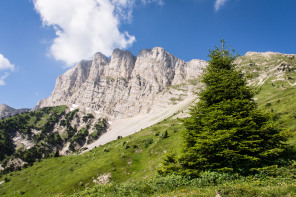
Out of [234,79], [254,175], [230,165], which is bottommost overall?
[254,175]

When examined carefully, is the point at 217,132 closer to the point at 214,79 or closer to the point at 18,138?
the point at 214,79

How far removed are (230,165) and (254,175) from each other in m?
2.03

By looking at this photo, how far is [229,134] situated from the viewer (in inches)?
587

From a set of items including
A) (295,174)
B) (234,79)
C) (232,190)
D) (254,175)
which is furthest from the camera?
(234,79)

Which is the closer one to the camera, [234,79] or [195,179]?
[195,179]

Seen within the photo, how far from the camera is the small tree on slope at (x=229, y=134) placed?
14977 millimetres

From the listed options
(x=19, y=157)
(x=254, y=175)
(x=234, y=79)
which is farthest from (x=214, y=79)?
(x=19, y=157)

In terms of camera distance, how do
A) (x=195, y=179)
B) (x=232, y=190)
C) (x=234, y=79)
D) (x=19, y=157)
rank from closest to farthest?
(x=232, y=190) < (x=195, y=179) < (x=234, y=79) < (x=19, y=157)

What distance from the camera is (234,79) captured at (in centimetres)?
1875

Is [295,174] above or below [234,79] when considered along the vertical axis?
below

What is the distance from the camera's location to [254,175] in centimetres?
1415

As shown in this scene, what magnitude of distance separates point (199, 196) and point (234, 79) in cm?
1405

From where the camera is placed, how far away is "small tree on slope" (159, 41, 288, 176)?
1498 cm

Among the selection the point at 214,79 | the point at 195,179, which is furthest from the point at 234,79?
the point at 195,179
